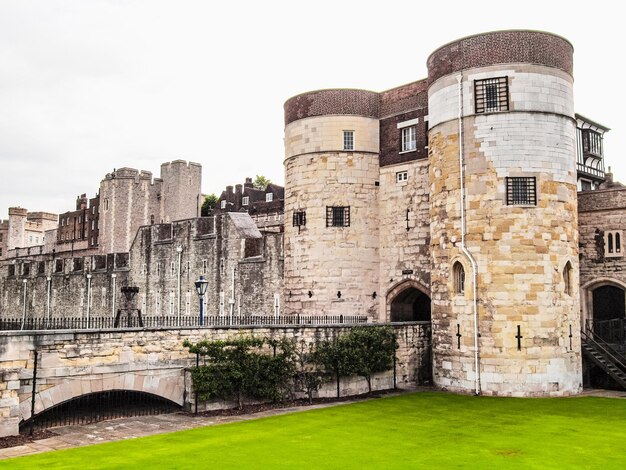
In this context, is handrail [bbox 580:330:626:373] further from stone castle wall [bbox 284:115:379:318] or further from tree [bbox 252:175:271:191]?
tree [bbox 252:175:271:191]

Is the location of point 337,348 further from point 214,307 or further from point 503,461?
point 214,307

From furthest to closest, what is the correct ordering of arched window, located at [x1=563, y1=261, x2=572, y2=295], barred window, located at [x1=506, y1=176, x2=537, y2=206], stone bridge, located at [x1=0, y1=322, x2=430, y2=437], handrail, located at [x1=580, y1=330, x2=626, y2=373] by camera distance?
handrail, located at [x1=580, y1=330, x2=626, y2=373]
arched window, located at [x1=563, y1=261, x2=572, y2=295]
barred window, located at [x1=506, y1=176, x2=537, y2=206]
stone bridge, located at [x1=0, y1=322, x2=430, y2=437]

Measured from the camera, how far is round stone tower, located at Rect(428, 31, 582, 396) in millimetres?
21781

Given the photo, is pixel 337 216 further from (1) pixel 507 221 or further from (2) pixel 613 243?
(2) pixel 613 243

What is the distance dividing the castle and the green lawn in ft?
10.8

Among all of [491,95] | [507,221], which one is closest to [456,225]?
[507,221]

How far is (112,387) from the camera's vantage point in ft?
56.6

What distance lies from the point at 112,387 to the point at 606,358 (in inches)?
691

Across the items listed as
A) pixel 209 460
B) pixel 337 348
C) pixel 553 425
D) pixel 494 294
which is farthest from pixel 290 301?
pixel 209 460

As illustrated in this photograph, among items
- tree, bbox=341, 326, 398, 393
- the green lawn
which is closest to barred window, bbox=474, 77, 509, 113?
Answer: tree, bbox=341, 326, 398, 393

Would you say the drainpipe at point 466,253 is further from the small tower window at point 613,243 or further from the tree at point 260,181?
the tree at point 260,181

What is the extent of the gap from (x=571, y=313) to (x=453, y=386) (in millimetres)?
4771

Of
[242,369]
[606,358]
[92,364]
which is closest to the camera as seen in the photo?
[92,364]

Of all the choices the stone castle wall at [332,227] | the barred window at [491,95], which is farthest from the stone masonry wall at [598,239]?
the stone castle wall at [332,227]
